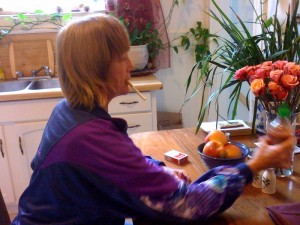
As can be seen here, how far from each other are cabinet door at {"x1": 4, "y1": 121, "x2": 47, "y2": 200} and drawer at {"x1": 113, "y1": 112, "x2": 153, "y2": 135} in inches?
22.5

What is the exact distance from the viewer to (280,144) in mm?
958

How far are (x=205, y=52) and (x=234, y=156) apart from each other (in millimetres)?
1855

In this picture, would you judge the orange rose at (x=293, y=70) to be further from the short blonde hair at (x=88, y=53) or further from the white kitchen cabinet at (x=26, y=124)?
the white kitchen cabinet at (x=26, y=124)

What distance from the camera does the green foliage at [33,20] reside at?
109 inches

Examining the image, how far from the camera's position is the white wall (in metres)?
2.90

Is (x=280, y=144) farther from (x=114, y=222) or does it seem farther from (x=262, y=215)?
(x=114, y=222)

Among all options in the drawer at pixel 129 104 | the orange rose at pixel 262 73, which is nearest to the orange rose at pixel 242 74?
the orange rose at pixel 262 73

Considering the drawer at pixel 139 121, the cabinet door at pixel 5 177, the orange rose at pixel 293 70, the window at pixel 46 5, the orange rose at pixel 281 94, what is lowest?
the cabinet door at pixel 5 177

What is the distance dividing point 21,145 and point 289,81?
1856mm

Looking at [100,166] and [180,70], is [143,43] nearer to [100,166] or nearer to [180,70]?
[180,70]

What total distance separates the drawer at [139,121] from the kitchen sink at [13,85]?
2.84ft

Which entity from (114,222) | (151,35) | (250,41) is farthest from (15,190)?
(250,41)

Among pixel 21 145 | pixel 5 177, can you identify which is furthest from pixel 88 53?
pixel 5 177

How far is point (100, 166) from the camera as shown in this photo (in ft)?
2.78
